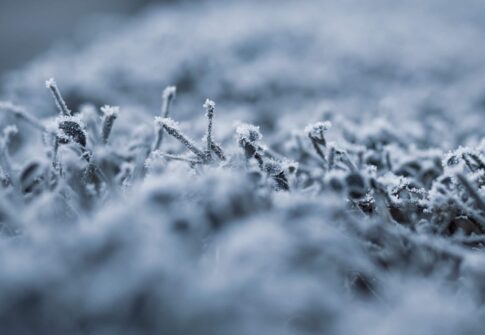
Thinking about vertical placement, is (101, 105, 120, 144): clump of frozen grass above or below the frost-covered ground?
above

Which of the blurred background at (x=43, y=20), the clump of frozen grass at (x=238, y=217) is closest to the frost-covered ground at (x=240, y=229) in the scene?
the clump of frozen grass at (x=238, y=217)

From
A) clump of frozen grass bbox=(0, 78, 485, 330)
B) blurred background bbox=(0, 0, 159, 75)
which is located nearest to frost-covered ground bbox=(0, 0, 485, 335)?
clump of frozen grass bbox=(0, 78, 485, 330)

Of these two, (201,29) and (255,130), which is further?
(201,29)

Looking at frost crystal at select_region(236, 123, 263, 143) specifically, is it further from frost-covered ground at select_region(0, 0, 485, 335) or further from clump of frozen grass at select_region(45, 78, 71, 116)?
clump of frozen grass at select_region(45, 78, 71, 116)

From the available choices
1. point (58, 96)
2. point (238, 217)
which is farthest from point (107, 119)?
point (238, 217)

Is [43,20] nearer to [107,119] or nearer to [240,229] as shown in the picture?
[107,119]

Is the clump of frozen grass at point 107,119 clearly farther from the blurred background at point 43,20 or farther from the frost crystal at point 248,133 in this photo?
the blurred background at point 43,20

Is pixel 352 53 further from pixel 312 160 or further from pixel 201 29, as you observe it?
pixel 312 160

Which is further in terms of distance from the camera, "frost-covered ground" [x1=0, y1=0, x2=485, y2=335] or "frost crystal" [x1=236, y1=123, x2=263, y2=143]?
"frost crystal" [x1=236, y1=123, x2=263, y2=143]

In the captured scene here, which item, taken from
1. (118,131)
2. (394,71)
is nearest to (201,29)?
(394,71)
